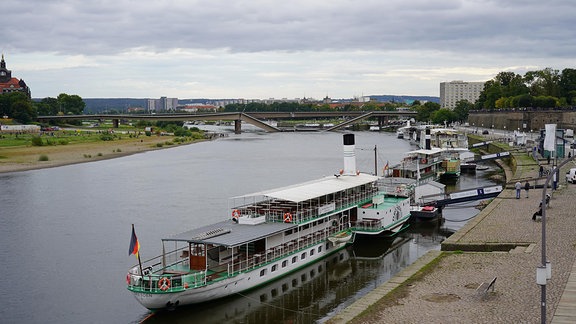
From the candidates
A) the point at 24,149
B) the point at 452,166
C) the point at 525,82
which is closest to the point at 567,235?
the point at 452,166

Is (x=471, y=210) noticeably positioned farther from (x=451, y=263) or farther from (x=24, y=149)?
(x=24, y=149)

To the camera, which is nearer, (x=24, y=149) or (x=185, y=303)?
(x=185, y=303)

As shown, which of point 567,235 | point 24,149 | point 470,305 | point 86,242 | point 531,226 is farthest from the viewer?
point 24,149

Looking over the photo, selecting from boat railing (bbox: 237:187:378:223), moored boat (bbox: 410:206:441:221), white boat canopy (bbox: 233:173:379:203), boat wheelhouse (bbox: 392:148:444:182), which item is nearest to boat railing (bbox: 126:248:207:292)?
white boat canopy (bbox: 233:173:379:203)

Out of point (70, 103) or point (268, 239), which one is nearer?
point (268, 239)

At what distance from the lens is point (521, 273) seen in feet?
71.1

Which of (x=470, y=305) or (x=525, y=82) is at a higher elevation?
(x=525, y=82)

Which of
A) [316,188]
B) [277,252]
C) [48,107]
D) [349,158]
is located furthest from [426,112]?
[277,252]

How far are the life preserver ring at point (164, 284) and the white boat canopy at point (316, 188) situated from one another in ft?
19.9

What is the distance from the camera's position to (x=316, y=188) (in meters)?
30.0

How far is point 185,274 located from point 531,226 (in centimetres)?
1640

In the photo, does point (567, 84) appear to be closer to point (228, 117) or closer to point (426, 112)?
point (426, 112)

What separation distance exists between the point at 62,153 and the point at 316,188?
62046mm

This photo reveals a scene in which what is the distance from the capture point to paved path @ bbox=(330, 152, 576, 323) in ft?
59.2
